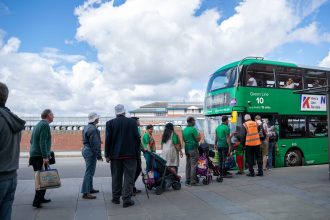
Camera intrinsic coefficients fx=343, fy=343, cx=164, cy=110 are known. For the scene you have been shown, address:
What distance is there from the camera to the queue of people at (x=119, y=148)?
3.64 m

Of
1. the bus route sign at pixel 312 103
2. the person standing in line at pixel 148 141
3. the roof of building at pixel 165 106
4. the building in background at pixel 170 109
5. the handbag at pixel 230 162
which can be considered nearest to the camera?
the person standing in line at pixel 148 141

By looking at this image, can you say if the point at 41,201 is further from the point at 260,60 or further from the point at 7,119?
the point at 260,60

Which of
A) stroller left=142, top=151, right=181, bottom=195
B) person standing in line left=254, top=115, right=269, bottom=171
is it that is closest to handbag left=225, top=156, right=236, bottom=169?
person standing in line left=254, top=115, right=269, bottom=171

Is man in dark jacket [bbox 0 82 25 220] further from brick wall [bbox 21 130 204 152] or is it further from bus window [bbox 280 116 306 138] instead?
brick wall [bbox 21 130 204 152]

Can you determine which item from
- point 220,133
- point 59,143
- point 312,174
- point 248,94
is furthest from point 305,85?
point 59,143

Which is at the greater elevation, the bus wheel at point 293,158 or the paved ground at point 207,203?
the bus wheel at point 293,158

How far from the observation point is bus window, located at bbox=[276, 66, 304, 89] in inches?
528

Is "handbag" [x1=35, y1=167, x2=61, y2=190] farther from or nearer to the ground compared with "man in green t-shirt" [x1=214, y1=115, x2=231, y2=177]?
nearer to the ground

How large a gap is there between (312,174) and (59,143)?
94.4ft

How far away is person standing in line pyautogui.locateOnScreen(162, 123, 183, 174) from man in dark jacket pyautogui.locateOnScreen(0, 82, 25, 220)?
5.59 m

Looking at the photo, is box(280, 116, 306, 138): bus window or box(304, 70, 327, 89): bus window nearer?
box(280, 116, 306, 138): bus window

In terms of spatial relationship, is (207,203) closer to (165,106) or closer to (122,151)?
(122,151)

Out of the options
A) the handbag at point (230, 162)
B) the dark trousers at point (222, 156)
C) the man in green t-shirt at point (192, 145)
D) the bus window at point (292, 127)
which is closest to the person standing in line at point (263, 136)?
the handbag at point (230, 162)

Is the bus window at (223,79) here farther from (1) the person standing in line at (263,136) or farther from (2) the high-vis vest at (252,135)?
(2) the high-vis vest at (252,135)
